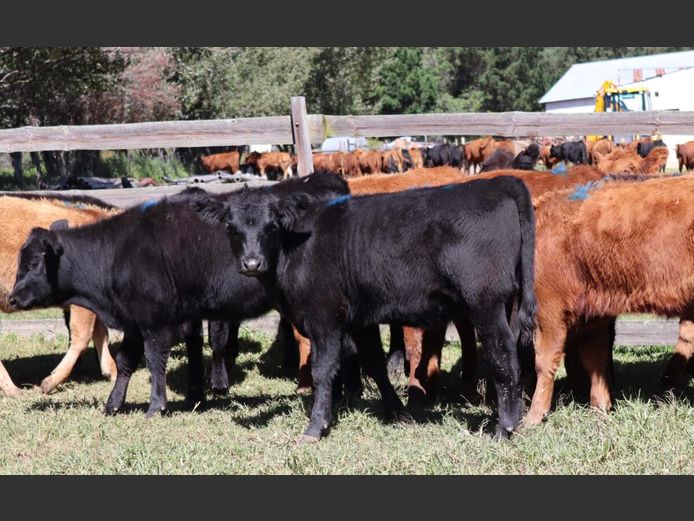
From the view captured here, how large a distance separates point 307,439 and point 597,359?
2.44m

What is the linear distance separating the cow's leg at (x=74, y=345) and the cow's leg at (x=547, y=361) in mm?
4787

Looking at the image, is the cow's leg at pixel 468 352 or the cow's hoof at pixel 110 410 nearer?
the cow's hoof at pixel 110 410

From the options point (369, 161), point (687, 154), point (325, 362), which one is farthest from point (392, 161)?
point (325, 362)

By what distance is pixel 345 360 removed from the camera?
846cm

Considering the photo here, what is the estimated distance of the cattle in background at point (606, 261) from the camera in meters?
6.84

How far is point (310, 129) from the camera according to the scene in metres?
10.9

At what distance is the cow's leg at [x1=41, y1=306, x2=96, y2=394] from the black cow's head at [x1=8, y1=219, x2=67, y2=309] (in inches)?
41.1

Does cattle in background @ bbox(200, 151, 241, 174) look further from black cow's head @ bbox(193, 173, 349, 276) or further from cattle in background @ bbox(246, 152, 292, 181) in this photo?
black cow's head @ bbox(193, 173, 349, 276)

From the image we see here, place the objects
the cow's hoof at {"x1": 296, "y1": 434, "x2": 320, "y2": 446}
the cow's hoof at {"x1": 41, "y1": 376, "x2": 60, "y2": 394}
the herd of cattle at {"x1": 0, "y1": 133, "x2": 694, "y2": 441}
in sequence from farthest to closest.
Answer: the cow's hoof at {"x1": 41, "y1": 376, "x2": 60, "y2": 394}, the cow's hoof at {"x1": 296, "y1": 434, "x2": 320, "y2": 446}, the herd of cattle at {"x1": 0, "y1": 133, "x2": 694, "y2": 441}

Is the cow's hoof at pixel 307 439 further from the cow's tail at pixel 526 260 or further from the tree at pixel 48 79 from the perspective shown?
the tree at pixel 48 79

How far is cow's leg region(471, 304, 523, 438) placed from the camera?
22.3 ft

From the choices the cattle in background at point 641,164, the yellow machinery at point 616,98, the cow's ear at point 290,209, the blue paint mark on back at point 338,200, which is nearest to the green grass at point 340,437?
the cow's ear at point 290,209

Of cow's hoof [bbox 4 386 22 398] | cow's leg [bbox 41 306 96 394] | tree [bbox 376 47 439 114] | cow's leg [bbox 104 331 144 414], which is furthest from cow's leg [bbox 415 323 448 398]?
tree [bbox 376 47 439 114]

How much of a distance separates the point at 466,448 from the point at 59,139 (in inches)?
274
